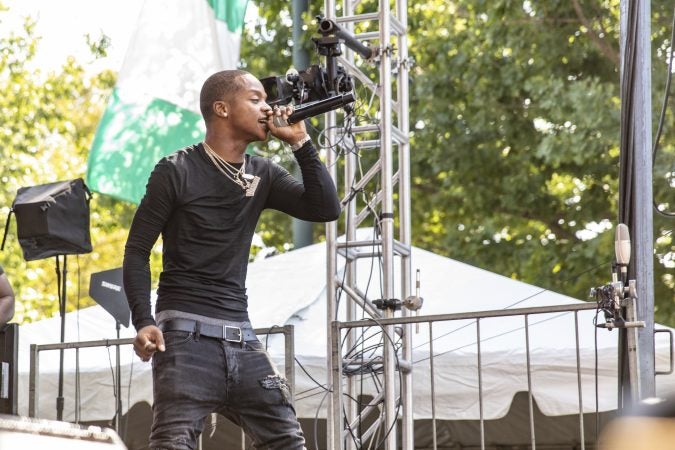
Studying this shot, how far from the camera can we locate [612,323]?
16.5ft

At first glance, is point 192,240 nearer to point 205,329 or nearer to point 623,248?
point 205,329

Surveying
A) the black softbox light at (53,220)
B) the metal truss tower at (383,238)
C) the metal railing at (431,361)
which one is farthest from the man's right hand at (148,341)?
the black softbox light at (53,220)

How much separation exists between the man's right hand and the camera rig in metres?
0.93

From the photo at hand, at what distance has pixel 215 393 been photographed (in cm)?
390

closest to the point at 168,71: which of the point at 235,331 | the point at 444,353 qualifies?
the point at 444,353

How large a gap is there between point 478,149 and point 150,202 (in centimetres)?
1191

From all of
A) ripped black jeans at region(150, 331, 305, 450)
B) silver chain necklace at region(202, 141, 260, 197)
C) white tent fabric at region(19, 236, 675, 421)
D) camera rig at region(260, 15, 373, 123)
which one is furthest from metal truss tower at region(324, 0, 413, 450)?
silver chain necklace at region(202, 141, 260, 197)

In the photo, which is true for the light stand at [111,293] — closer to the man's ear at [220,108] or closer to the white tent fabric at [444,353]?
the white tent fabric at [444,353]

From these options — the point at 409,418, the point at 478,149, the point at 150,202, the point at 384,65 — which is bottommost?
the point at 409,418

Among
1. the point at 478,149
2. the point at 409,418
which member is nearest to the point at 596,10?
the point at 478,149

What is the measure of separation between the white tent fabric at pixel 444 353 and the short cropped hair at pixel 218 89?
4.00 metres

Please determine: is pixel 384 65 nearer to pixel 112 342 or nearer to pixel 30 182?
pixel 112 342

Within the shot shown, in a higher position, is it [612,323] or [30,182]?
[30,182]

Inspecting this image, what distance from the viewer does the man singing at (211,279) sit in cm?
388
